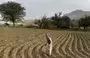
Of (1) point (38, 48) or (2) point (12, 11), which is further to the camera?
(2) point (12, 11)

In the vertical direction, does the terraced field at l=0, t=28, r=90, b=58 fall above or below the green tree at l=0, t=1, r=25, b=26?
below

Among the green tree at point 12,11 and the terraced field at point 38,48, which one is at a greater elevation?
the green tree at point 12,11

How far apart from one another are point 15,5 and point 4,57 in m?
66.1

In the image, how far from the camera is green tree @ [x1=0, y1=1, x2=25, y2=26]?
241ft

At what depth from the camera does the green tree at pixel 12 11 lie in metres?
73.3

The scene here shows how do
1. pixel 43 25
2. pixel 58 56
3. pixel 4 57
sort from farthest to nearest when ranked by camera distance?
pixel 43 25 < pixel 58 56 < pixel 4 57

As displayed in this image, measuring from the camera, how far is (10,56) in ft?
38.3

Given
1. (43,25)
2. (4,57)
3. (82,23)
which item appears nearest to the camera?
(4,57)

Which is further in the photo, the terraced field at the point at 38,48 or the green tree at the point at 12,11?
the green tree at the point at 12,11

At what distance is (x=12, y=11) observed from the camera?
72812 mm

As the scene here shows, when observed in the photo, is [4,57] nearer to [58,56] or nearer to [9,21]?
[58,56]

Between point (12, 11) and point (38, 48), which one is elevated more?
point (12, 11)

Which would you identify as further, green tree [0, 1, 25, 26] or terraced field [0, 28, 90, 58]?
green tree [0, 1, 25, 26]

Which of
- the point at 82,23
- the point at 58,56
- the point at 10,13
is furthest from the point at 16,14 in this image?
the point at 58,56
